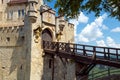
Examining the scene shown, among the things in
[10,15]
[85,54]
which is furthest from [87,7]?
[10,15]

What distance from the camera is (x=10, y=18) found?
2068 inches

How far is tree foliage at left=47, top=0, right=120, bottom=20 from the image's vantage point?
10625 millimetres

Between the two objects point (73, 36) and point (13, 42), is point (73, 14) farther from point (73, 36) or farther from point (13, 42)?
point (73, 36)

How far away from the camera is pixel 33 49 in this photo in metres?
24.6

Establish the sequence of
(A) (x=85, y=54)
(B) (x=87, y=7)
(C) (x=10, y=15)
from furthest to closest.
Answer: (C) (x=10, y=15), (A) (x=85, y=54), (B) (x=87, y=7)

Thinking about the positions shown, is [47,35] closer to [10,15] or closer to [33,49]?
[33,49]

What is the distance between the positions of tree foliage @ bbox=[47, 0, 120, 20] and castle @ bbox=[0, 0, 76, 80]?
13.5 m

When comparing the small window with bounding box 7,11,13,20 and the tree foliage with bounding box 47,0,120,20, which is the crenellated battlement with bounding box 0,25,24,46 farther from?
the small window with bounding box 7,11,13,20

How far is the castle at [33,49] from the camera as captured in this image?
24.7 meters

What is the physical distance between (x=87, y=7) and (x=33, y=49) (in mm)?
14378

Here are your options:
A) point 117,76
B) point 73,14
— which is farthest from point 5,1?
point 73,14

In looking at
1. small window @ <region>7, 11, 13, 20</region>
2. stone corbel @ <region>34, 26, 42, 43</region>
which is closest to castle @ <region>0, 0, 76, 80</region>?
stone corbel @ <region>34, 26, 42, 43</region>

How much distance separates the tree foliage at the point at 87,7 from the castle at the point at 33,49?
13.5m

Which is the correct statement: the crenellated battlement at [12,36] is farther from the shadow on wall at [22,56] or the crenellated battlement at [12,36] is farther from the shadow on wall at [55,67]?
the shadow on wall at [55,67]
